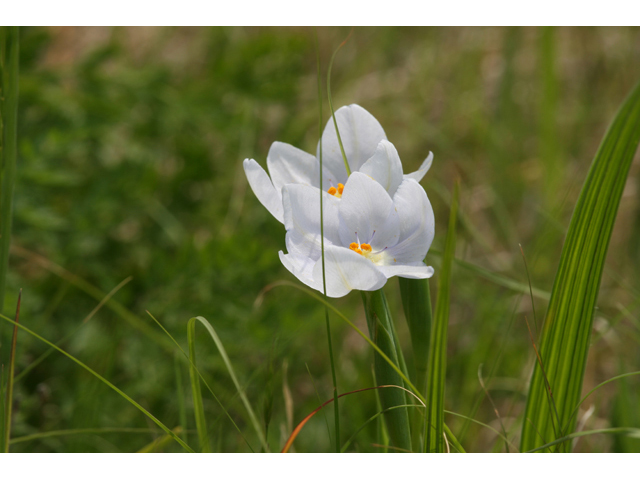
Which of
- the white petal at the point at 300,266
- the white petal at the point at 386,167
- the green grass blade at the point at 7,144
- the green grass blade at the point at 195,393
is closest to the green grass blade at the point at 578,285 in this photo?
the white petal at the point at 386,167

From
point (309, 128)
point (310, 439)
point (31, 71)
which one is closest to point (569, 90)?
point (309, 128)

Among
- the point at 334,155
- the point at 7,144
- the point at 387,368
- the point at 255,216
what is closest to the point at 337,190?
the point at 334,155

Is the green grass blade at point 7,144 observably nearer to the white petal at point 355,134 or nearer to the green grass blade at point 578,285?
the white petal at point 355,134

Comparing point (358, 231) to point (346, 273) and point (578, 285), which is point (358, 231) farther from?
point (578, 285)

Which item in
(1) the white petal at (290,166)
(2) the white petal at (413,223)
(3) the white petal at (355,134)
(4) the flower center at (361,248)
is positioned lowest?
(4) the flower center at (361,248)

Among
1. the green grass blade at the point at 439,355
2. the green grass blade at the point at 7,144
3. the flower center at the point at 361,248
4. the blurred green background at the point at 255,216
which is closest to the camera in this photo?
the green grass blade at the point at 439,355

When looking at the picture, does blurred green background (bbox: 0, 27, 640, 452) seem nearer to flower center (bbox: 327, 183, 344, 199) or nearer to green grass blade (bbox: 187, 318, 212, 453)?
green grass blade (bbox: 187, 318, 212, 453)
